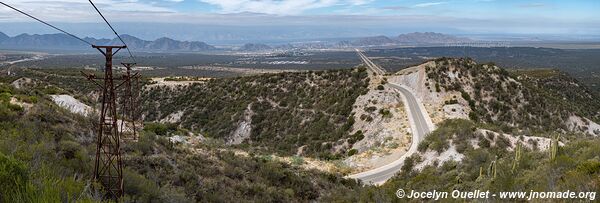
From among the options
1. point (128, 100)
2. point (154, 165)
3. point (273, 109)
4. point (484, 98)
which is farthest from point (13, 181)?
point (484, 98)

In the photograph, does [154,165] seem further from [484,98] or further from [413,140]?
[484,98]

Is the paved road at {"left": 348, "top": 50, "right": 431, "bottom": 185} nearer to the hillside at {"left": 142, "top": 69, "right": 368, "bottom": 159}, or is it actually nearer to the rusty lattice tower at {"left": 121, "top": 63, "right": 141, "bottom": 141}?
the hillside at {"left": 142, "top": 69, "right": 368, "bottom": 159}

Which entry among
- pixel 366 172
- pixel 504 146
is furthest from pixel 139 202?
pixel 504 146

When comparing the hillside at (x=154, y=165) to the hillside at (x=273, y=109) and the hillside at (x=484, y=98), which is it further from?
the hillside at (x=484, y=98)

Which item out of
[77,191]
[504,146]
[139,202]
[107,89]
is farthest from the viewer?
[504,146]

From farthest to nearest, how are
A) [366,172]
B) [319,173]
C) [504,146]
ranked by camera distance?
[366,172]
[504,146]
[319,173]

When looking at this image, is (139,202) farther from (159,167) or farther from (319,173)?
(319,173)

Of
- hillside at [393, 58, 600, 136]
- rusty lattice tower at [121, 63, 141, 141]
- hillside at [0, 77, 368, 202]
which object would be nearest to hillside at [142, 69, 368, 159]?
hillside at [393, 58, 600, 136]

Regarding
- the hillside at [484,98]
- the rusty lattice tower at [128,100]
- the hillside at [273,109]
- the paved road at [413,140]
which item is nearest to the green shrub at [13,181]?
the rusty lattice tower at [128,100]
